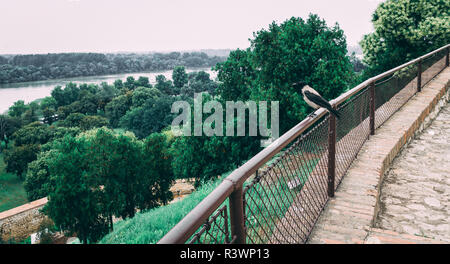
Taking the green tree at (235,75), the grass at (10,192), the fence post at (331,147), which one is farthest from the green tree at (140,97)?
the fence post at (331,147)

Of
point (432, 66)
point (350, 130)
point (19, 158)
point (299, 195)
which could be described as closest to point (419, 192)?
point (350, 130)

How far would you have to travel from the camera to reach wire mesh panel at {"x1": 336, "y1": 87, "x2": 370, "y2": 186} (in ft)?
13.0

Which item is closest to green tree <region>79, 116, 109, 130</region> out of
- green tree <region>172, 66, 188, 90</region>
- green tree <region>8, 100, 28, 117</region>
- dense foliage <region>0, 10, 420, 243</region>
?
dense foliage <region>0, 10, 420, 243</region>

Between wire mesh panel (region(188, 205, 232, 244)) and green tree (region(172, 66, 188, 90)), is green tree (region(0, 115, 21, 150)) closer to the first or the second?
green tree (region(172, 66, 188, 90))

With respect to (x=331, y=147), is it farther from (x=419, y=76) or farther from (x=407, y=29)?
(x=407, y=29)

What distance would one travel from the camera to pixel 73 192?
24219mm

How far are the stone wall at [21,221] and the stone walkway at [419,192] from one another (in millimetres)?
30828

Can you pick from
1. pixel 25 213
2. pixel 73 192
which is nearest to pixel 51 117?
pixel 25 213

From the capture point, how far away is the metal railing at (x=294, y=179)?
1.58 m

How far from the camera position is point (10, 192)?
39.2 m

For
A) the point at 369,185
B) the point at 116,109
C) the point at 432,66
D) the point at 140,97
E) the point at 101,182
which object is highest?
the point at 432,66

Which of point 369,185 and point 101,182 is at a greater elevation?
point 369,185

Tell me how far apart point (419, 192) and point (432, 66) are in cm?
624
